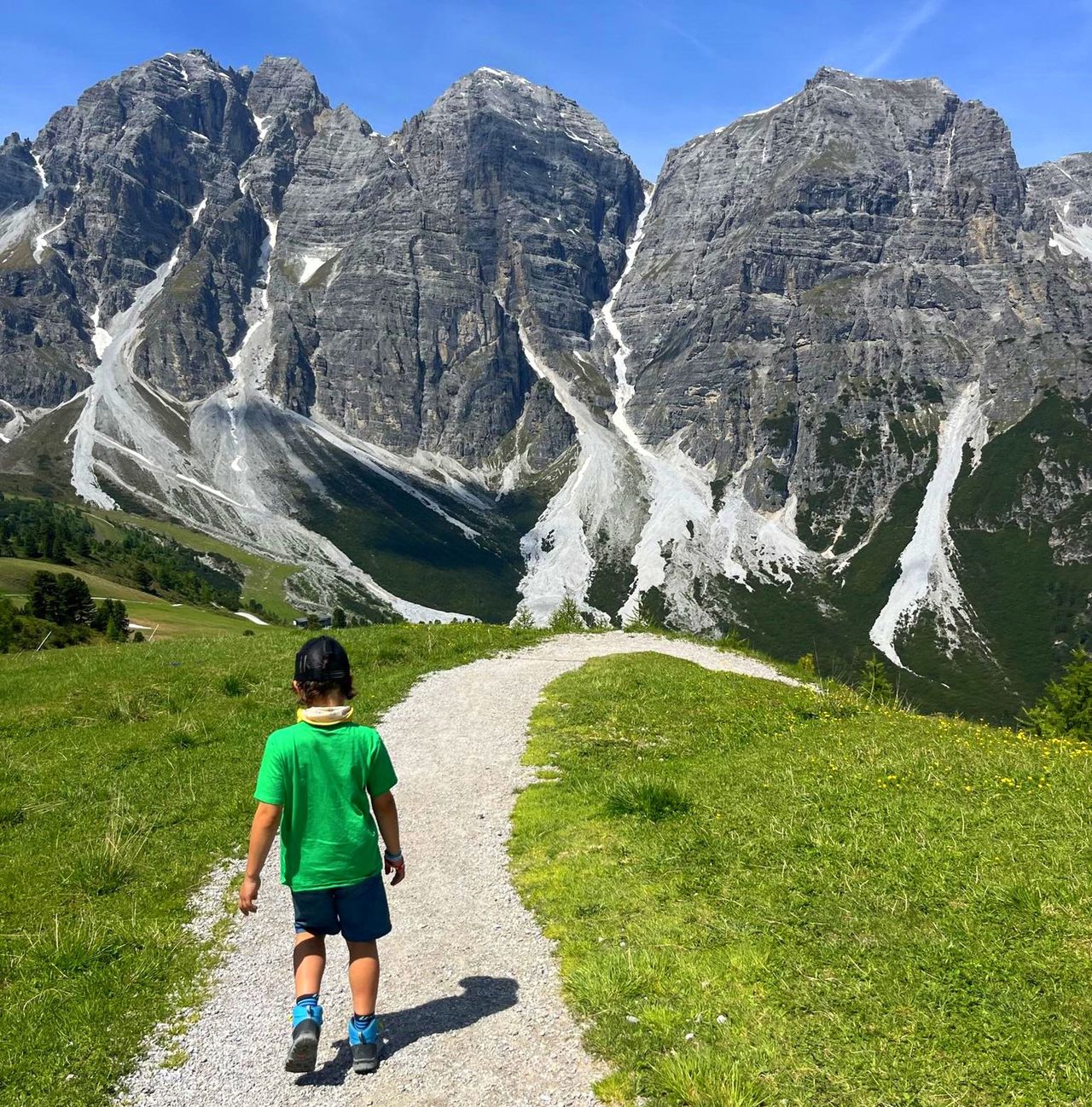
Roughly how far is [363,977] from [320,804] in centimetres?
194

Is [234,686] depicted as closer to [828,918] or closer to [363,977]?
[363,977]

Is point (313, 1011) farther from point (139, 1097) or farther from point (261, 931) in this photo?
point (261, 931)

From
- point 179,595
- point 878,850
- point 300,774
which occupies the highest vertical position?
point 300,774

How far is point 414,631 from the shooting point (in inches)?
1518

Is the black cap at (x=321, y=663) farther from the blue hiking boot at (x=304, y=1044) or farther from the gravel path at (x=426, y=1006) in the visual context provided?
the gravel path at (x=426, y=1006)

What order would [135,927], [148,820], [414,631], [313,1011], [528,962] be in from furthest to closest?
[414,631] → [148,820] → [135,927] → [528,962] → [313,1011]

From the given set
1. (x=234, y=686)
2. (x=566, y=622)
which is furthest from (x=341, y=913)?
A: (x=566, y=622)

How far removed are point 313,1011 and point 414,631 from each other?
30496 millimetres

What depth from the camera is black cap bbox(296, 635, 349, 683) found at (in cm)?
867

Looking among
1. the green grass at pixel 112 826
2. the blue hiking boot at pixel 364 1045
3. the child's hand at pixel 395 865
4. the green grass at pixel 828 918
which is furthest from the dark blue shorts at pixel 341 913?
the green grass at pixel 828 918

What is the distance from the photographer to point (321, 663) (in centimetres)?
868

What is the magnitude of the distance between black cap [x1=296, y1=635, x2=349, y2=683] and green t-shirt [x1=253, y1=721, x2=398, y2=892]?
555 mm

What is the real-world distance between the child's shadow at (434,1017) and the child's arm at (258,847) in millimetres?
1883

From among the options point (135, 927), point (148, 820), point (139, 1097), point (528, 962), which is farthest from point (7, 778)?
point (528, 962)
